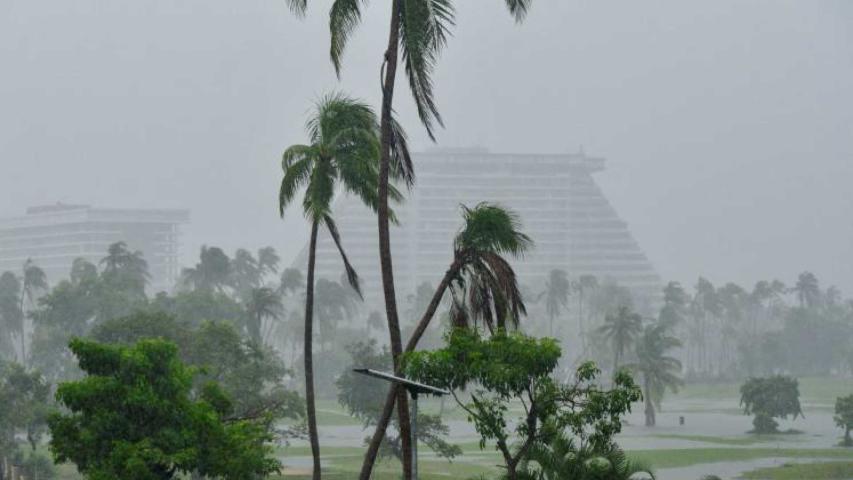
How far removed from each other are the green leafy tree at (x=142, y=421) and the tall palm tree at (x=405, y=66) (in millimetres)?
3870

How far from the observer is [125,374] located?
1099 inches

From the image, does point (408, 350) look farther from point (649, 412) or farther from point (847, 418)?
point (649, 412)

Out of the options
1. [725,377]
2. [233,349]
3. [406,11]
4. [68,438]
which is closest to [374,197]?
[406,11]

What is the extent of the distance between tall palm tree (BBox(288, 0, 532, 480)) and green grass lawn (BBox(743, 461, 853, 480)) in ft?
136

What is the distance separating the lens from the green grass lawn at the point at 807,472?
62844mm

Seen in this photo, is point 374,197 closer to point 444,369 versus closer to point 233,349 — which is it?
point 444,369

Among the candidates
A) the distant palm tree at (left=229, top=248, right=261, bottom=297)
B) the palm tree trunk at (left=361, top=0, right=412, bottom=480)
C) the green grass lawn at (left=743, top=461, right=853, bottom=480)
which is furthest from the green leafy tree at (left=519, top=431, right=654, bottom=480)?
the distant palm tree at (left=229, top=248, right=261, bottom=297)

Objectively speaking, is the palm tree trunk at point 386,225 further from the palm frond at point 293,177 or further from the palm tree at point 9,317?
the palm tree at point 9,317

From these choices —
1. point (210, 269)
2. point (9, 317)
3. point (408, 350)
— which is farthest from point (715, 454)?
point (9, 317)

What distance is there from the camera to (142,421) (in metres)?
28.0

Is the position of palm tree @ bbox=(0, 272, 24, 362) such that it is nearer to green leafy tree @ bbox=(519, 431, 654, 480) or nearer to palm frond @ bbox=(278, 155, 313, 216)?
palm frond @ bbox=(278, 155, 313, 216)

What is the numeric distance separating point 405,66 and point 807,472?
46517 mm

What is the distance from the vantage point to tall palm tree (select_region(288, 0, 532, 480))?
2394cm

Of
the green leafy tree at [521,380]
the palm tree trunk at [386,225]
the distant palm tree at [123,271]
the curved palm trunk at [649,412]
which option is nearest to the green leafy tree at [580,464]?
the green leafy tree at [521,380]
